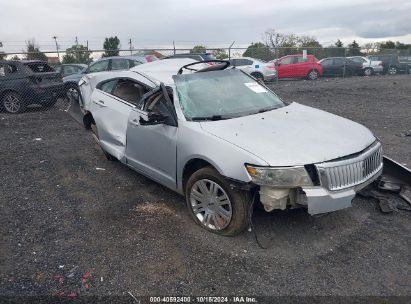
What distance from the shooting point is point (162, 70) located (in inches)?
212

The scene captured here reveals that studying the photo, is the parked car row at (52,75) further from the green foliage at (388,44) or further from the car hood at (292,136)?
the green foliage at (388,44)

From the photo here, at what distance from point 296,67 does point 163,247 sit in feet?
61.0

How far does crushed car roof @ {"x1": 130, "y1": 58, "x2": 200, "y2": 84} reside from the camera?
4976mm

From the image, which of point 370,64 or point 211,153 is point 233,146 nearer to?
point 211,153

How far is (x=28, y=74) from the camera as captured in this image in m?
10.5

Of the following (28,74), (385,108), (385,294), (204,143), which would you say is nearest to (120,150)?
(204,143)

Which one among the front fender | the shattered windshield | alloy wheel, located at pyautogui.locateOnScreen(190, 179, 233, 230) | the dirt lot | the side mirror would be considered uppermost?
A: the shattered windshield

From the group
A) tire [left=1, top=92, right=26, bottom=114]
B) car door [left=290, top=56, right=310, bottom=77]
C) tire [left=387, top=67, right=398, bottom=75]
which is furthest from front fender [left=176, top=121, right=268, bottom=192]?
tire [left=387, top=67, right=398, bottom=75]

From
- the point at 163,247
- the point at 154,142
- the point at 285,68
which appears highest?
the point at 285,68

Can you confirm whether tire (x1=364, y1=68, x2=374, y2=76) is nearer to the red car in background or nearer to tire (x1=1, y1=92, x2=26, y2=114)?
the red car in background

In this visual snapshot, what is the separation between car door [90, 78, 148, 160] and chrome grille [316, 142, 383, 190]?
9.17 ft

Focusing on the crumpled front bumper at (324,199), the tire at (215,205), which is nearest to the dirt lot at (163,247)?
the tire at (215,205)

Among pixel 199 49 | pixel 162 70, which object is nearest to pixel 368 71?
pixel 199 49

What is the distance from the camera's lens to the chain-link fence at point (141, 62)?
10609 millimetres
